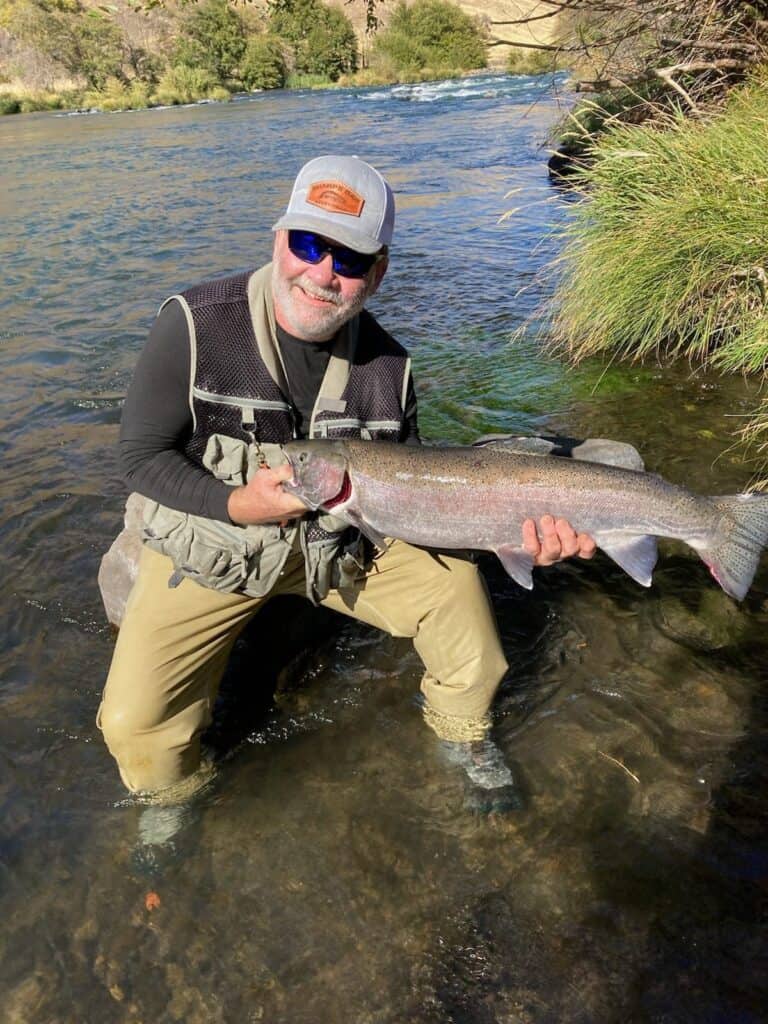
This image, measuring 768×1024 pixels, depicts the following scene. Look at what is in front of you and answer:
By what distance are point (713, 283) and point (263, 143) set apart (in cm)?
2211

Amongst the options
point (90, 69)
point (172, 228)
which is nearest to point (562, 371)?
point (172, 228)

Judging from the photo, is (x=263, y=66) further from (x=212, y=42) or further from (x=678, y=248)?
(x=678, y=248)

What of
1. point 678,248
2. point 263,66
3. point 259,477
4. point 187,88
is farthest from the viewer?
point 263,66

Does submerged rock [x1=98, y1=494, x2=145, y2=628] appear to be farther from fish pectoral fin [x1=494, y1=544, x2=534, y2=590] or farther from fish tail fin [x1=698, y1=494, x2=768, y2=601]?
fish tail fin [x1=698, y1=494, x2=768, y2=601]

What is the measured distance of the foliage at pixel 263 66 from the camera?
62656mm

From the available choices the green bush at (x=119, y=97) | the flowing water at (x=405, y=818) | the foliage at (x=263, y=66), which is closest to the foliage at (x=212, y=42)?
the foliage at (x=263, y=66)

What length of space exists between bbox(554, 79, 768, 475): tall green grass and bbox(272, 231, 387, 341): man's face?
3512 millimetres

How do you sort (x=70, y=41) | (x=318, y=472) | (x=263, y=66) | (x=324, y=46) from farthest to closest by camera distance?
1. (x=324, y=46)
2. (x=263, y=66)
3. (x=70, y=41)
4. (x=318, y=472)

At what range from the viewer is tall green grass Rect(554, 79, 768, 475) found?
18.6 ft

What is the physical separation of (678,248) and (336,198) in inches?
172

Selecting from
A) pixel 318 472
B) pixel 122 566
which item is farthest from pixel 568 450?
pixel 122 566

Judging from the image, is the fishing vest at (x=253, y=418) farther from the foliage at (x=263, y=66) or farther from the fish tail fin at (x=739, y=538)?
the foliage at (x=263, y=66)

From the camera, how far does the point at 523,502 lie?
2852 mm

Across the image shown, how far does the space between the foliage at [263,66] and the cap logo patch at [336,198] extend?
231 ft
